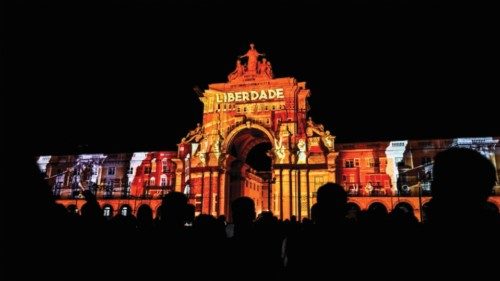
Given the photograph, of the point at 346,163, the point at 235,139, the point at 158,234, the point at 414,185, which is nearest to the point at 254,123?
the point at 235,139

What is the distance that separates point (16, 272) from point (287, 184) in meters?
43.5

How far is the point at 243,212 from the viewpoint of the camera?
5605mm

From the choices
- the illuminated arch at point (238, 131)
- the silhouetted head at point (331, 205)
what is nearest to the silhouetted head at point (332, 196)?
the silhouetted head at point (331, 205)

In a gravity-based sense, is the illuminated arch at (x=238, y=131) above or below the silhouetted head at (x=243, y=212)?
above

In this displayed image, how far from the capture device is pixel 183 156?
5084cm

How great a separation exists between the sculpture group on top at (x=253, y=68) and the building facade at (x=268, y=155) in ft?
0.47

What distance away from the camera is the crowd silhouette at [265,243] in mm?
2178

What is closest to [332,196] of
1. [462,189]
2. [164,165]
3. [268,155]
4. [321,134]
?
[462,189]

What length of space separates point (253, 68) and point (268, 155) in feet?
43.2

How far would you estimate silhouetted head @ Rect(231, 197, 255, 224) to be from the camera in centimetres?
556

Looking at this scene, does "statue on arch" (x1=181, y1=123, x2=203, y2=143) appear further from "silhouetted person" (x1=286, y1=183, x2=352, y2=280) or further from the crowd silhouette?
"silhouetted person" (x1=286, y1=183, x2=352, y2=280)

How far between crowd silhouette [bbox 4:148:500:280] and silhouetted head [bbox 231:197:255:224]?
0.02m

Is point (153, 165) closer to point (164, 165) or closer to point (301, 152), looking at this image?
point (164, 165)

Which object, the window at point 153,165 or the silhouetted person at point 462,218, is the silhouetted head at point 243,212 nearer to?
the silhouetted person at point 462,218
